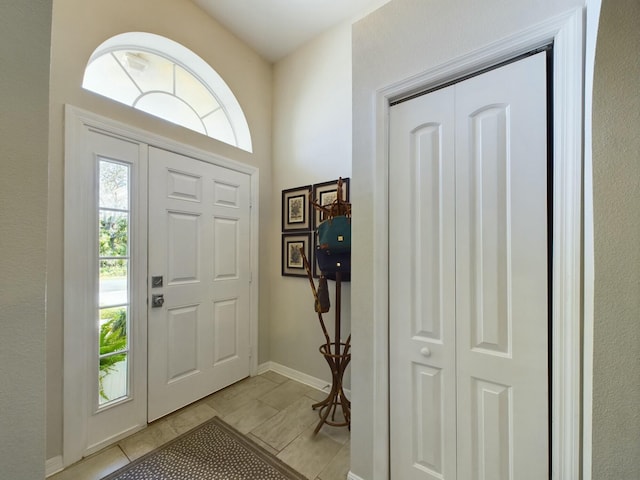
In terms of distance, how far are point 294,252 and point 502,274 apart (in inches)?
72.4

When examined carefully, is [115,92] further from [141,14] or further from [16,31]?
[16,31]

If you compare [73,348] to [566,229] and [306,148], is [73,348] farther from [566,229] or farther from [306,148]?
[566,229]

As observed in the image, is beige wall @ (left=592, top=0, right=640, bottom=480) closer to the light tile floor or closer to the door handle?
the light tile floor

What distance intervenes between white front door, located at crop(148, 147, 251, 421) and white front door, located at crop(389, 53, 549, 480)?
163cm

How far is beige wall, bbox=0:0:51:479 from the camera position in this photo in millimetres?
510

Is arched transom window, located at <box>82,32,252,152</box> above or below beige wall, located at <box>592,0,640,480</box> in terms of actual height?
above

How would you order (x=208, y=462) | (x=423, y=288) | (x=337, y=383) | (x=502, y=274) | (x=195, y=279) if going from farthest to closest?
(x=195, y=279) → (x=337, y=383) → (x=208, y=462) → (x=423, y=288) → (x=502, y=274)

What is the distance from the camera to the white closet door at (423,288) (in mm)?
1170

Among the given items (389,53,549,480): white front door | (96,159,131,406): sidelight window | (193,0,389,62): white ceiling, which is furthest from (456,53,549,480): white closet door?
(96,159,131,406): sidelight window

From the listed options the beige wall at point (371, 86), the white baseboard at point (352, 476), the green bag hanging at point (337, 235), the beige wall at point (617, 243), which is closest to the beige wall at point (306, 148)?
the green bag hanging at point (337, 235)

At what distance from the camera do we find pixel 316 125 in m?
2.48

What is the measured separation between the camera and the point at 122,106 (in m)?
1.78

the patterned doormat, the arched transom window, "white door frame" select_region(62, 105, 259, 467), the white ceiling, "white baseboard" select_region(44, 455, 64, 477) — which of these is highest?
the white ceiling

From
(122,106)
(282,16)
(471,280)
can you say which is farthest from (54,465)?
(282,16)
